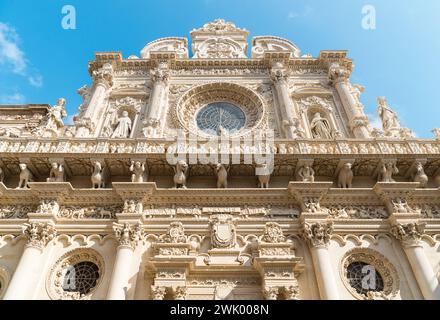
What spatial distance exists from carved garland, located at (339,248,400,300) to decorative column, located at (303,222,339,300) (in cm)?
59

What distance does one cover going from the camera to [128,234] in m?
8.80

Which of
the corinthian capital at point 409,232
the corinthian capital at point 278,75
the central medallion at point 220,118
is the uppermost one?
Answer: the corinthian capital at point 278,75

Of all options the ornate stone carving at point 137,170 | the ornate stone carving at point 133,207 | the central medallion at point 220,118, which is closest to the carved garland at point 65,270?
the ornate stone carving at point 133,207

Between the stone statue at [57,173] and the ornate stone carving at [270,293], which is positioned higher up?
the stone statue at [57,173]

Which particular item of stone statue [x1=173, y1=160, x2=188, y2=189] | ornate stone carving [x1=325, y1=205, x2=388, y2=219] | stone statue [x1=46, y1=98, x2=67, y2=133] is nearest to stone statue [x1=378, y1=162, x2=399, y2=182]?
ornate stone carving [x1=325, y1=205, x2=388, y2=219]

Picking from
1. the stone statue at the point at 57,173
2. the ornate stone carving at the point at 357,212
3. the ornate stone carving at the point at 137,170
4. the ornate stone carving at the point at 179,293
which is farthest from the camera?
the stone statue at the point at 57,173

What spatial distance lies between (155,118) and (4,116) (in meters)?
8.91

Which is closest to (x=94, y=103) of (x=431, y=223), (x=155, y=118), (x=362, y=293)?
(x=155, y=118)

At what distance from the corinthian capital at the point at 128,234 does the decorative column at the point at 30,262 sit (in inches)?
76.6

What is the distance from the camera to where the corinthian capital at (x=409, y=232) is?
8.79 meters

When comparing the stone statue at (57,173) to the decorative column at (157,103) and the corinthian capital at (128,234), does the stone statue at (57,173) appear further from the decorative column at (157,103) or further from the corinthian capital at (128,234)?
the decorative column at (157,103)

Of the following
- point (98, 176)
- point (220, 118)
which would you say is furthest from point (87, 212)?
point (220, 118)

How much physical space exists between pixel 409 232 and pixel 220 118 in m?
9.09

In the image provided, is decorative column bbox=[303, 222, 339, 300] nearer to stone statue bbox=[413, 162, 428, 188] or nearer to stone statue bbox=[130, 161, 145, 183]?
stone statue bbox=[413, 162, 428, 188]
